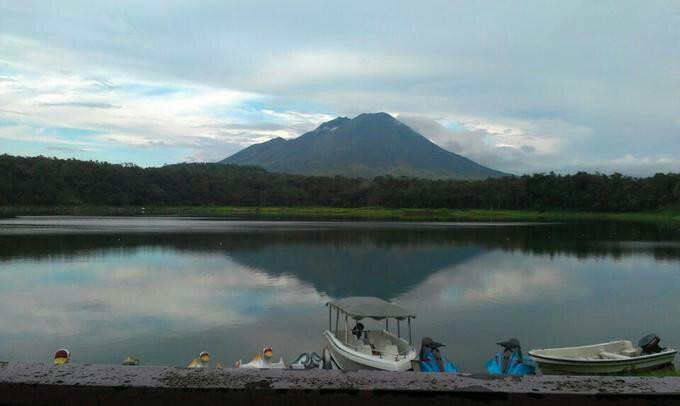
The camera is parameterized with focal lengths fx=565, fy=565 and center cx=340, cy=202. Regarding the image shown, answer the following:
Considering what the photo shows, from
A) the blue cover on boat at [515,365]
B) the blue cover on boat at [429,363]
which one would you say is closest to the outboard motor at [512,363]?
the blue cover on boat at [515,365]

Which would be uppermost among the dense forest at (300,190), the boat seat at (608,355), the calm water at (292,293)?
the dense forest at (300,190)

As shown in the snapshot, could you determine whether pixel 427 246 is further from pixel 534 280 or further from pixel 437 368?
pixel 437 368

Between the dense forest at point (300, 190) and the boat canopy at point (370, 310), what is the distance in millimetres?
90132

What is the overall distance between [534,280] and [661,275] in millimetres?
6733

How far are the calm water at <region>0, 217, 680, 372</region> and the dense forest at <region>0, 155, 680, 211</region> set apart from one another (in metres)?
65.7

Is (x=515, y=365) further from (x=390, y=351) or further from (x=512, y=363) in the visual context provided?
(x=390, y=351)

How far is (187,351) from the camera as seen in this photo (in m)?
13.2

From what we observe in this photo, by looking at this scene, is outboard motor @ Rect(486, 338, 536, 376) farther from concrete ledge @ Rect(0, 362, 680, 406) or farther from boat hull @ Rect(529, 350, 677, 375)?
concrete ledge @ Rect(0, 362, 680, 406)

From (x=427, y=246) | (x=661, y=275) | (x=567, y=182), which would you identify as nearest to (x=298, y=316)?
(x=661, y=275)

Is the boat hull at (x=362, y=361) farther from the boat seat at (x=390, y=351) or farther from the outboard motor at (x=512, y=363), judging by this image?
the outboard motor at (x=512, y=363)

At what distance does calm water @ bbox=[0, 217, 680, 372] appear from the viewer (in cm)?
1432

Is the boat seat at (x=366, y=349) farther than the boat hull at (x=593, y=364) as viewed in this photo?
Yes

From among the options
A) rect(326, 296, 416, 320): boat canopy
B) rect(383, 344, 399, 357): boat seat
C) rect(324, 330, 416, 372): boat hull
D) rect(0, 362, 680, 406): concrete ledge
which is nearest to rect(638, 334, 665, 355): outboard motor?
rect(326, 296, 416, 320): boat canopy

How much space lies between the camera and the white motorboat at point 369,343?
10.3 metres
